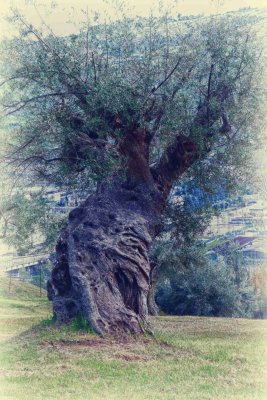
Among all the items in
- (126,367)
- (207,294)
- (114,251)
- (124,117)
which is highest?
(124,117)

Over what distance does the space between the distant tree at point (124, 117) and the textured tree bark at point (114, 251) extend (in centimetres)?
3

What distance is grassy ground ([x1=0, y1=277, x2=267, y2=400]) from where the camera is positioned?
9.76m

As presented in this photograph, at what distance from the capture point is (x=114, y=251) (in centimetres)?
1430

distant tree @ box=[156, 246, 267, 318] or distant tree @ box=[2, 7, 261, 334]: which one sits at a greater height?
distant tree @ box=[2, 7, 261, 334]

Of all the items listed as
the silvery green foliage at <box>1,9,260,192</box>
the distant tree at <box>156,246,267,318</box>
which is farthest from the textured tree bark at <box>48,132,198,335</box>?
the distant tree at <box>156,246,267,318</box>

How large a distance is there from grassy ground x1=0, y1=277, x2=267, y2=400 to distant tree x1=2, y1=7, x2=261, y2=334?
4.19 feet

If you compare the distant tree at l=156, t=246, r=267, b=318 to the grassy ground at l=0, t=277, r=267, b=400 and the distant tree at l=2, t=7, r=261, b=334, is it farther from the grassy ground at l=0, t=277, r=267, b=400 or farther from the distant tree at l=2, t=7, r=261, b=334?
the grassy ground at l=0, t=277, r=267, b=400

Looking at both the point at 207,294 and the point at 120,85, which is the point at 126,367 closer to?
the point at 120,85

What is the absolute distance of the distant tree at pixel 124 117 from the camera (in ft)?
48.2

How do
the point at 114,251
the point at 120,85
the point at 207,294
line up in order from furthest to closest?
the point at 207,294 < the point at 120,85 < the point at 114,251

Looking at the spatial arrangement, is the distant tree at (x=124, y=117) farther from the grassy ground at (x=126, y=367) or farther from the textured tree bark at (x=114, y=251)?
the grassy ground at (x=126, y=367)

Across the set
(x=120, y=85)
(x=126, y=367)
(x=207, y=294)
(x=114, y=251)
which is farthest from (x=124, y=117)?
(x=207, y=294)

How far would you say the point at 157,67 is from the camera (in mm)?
16172

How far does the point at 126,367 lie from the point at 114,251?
12.2 feet
